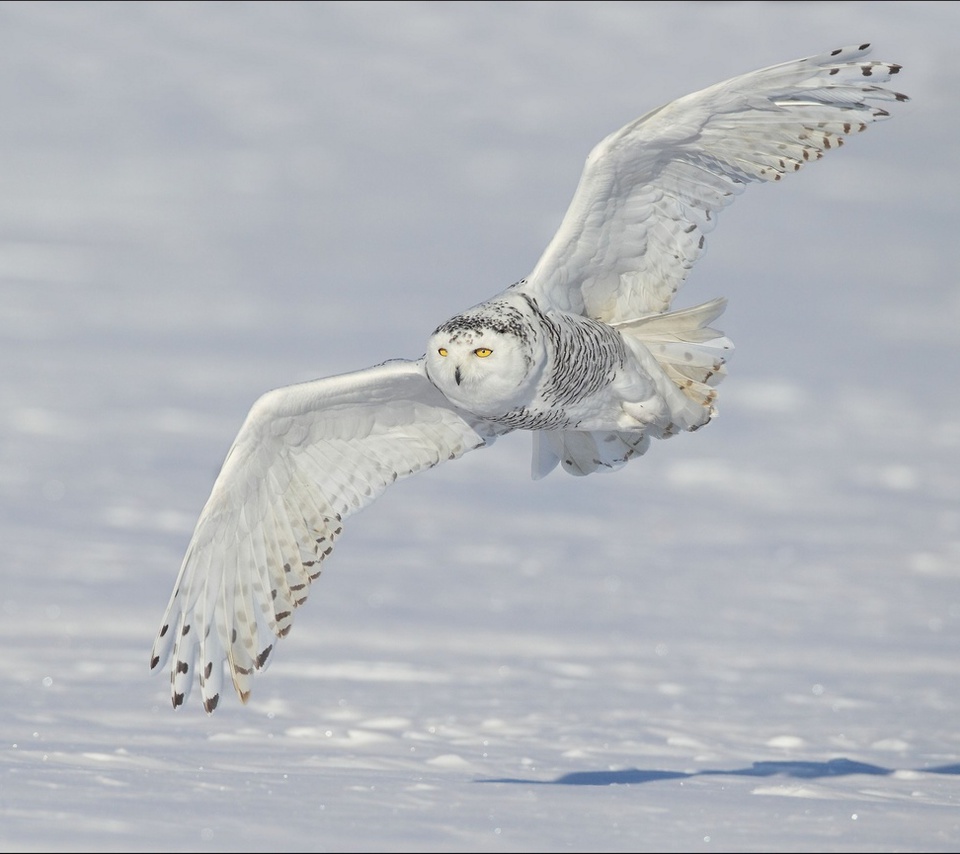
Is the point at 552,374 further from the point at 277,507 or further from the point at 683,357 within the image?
the point at 277,507

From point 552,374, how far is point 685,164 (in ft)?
3.44

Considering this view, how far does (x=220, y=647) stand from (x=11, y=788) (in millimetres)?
993

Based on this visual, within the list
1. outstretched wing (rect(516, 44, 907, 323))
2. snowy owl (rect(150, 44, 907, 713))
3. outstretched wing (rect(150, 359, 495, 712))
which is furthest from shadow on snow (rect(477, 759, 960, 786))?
outstretched wing (rect(516, 44, 907, 323))

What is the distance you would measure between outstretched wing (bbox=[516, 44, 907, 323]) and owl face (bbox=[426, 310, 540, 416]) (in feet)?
1.87

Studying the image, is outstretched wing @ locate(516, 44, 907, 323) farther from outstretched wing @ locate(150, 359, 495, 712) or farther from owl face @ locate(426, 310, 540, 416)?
outstretched wing @ locate(150, 359, 495, 712)

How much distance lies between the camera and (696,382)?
7070 millimetres

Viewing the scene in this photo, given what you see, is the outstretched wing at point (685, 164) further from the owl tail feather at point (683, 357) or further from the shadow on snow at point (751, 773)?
the shadow on snow at point (751, 773)

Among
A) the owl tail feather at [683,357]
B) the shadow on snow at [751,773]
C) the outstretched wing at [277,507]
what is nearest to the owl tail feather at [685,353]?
the owl tail feather at [683,357]

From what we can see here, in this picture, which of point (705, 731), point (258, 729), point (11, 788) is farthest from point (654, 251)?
point (11, 788)

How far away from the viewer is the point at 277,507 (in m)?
7.03

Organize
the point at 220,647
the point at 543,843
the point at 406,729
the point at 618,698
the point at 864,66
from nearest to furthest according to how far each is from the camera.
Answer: the point at 543,843 < the point at 864,66 < the point at 220,647 < the point at 406,729 < the point at 618,698

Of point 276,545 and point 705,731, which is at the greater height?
→ point 276,545

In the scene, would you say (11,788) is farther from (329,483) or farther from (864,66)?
(864,66)

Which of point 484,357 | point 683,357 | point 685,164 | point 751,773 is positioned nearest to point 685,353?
point 683,357
